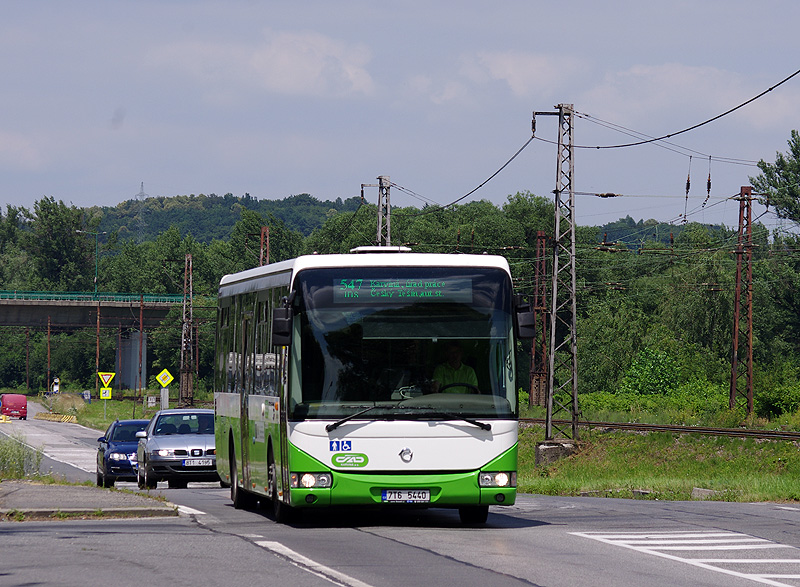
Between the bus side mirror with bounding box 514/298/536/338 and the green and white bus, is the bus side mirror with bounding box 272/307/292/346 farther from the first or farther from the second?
the bus side mirror with bounding box 514/298/536/338

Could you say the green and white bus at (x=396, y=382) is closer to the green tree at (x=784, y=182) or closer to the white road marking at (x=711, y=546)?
the white road marking at (x=711, y=546)

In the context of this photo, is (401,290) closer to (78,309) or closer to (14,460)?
(14,460)

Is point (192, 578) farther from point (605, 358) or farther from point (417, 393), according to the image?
point (605, 358)

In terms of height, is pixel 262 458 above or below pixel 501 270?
below

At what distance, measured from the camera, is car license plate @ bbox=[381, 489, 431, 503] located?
14.1 meters

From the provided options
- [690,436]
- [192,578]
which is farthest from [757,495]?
[690,436]

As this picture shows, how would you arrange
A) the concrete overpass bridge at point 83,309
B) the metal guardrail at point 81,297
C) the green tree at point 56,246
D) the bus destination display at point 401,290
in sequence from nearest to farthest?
1. the bus destination display at point 401,290
2. the concrete overpass bridge at point 83,309
3. the metal guardrail at point 81,297
4. the green tree at point 56,246

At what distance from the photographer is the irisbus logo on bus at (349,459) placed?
46.2ft

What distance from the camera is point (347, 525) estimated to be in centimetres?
1489

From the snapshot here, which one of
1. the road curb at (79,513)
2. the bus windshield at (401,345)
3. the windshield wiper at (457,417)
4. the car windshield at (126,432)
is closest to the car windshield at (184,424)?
the car windshield at (126,432)

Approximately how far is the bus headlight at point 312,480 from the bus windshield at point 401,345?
616 millimetres

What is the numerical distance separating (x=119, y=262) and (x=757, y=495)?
14084cm

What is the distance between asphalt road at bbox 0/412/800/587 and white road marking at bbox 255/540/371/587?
0.04 ft

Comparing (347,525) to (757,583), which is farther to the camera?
(347,525)
